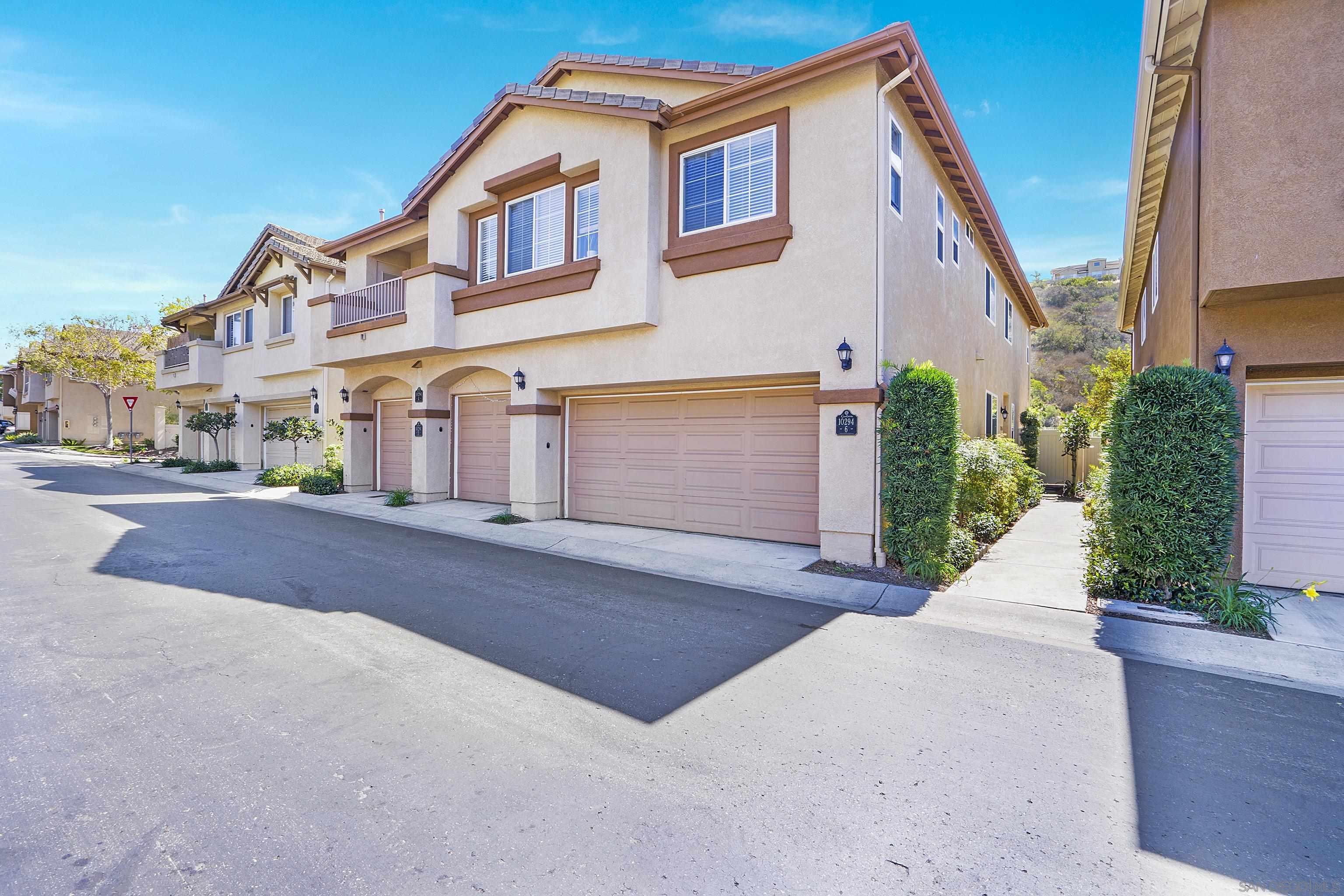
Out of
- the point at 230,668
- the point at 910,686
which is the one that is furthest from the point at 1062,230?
the point at 230,668

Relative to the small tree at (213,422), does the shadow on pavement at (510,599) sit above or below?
below

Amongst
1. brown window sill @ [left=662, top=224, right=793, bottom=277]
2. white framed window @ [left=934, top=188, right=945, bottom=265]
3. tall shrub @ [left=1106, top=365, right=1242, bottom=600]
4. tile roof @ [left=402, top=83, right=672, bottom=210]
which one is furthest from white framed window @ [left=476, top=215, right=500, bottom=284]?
tall shrub @ [left=1106, top=365, right=1242, bottom=600]

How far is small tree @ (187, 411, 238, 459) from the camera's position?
921 inches

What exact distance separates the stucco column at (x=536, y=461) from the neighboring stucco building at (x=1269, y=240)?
10149 mm

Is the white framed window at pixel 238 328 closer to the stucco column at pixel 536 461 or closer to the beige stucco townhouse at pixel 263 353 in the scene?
the beige stucco townhouse at pixel 263 353

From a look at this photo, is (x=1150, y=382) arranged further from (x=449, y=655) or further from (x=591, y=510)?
(x=591, y=510)

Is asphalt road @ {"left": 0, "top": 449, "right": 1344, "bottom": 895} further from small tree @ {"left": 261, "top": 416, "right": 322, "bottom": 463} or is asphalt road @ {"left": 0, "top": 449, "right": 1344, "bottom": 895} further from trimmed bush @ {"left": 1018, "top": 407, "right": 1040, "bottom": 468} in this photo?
trimmed bush @ {"left": 1018, "top": 407, "right": 1040, "bottom": 468}

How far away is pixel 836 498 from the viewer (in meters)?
8.73

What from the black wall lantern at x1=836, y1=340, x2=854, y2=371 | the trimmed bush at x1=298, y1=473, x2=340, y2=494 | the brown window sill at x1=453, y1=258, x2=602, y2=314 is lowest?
the trimmed bush at x1=298, y1=473, x2=340, y2=494

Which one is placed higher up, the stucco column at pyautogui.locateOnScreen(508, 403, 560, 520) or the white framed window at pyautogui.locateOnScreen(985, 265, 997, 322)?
the white framed window at pyautogui.locateOnScreen(985, 265, 997, 322)

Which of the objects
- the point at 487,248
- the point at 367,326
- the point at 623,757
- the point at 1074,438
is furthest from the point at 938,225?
the point at 367,326

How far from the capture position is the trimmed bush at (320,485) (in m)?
16.7

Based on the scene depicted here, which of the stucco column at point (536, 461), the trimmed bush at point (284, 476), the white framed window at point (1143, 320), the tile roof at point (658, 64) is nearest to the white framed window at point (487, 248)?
the stucco column at point (536, 461)

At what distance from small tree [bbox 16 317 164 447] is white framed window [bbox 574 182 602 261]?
1415 inches
